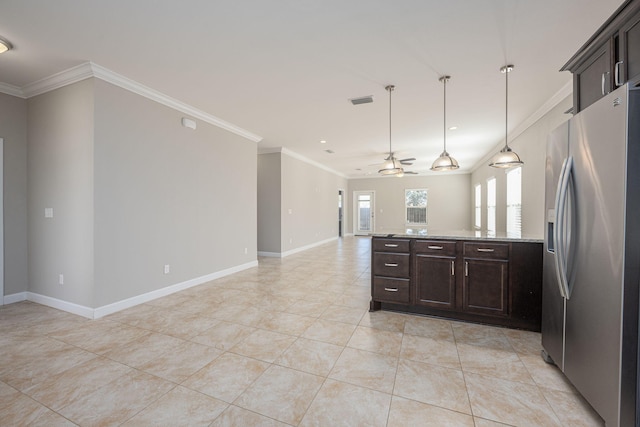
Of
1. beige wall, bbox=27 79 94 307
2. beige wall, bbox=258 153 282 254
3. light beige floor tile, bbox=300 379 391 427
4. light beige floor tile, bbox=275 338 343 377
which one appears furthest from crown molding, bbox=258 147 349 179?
light beige floor tile, bbox=300 379 391 427

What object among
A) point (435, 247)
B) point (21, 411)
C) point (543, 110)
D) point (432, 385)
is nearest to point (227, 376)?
point (21, 411)

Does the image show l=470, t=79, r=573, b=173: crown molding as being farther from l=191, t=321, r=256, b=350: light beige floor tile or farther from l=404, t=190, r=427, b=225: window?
l=404, t=190, r=427, b=225: window

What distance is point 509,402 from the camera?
5.69 feet

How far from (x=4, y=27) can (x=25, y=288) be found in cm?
316

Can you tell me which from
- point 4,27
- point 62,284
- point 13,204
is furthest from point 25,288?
point 4,27

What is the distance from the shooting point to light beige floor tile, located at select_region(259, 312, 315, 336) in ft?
9.14

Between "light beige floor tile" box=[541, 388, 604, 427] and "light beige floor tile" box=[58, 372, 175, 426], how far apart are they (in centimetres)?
249

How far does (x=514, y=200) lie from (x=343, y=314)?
176 inches

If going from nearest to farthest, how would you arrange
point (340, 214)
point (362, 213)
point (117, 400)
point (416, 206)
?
point (117, 400)
point (416, 206)
point (340, 214)
point (362, 213)

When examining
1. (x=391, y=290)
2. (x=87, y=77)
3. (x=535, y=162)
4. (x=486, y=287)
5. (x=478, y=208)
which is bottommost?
(x=391, y=290)

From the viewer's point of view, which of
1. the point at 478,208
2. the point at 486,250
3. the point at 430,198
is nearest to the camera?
the point at 486,250

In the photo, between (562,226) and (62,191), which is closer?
(562,226)

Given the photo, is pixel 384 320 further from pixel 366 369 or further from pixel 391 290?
pixel 366 369

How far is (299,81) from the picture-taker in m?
3.30
